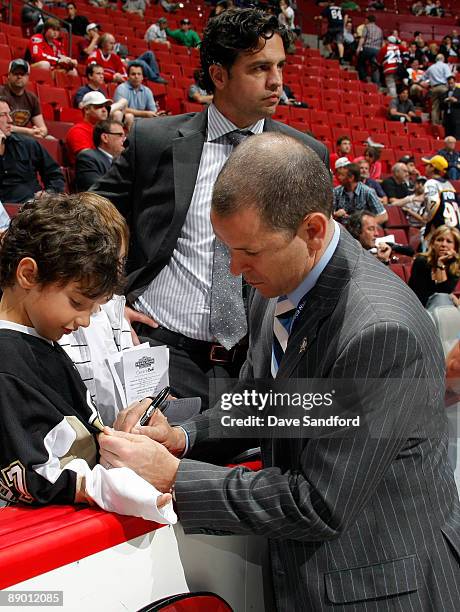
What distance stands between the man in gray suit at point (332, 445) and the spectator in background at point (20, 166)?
Result: 3.68 metres

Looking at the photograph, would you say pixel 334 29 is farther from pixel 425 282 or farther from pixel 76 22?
pixel 425 282

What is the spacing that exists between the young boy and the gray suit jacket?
523 mm

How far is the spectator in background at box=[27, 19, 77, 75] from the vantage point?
7.99 metres

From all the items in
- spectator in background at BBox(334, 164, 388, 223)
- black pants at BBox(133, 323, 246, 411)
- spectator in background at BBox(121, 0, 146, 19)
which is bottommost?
spectator in background at BBox(121, 0, 146, 19)

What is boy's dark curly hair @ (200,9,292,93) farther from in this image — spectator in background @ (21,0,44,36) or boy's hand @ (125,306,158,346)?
spectator in background @ (21,0,44,36)

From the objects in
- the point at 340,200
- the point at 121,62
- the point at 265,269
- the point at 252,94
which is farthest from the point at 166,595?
the point at 121,62

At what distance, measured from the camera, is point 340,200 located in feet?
20.0

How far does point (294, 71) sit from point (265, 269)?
12.1 m

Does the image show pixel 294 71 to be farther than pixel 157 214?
Yes

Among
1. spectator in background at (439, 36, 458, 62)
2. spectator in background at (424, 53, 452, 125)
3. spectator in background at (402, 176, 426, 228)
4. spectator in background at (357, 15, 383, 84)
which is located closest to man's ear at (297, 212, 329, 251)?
spectator in background at (402, 176, 426, 228)

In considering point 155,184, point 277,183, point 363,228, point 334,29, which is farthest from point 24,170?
point 334,29

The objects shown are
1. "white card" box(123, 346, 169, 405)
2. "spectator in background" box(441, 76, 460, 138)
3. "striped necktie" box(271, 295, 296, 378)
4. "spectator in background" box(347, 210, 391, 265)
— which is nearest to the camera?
Answer: "striped necktie" box(271, 295, 296, 378)

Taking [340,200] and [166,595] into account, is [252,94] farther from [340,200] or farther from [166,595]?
[340,200]

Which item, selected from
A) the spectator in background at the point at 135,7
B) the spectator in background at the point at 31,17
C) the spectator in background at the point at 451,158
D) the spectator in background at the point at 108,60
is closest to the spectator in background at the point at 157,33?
the spectator in background at the point at 135,7
